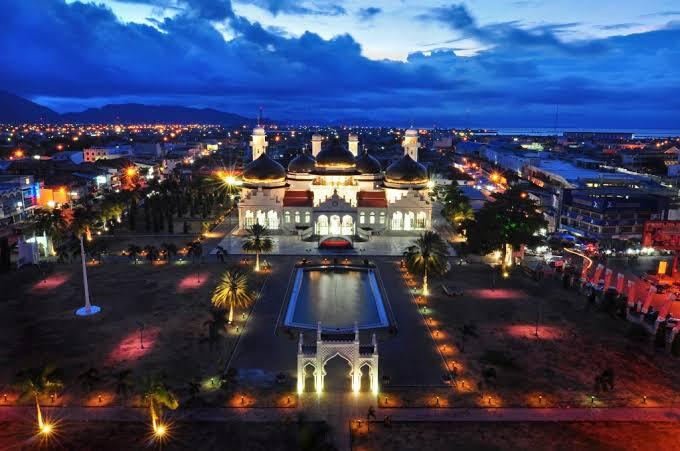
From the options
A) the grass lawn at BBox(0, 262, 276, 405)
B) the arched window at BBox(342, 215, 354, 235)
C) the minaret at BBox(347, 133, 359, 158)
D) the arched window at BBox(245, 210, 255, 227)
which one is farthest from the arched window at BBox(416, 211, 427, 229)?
the grass lawn at BBox(0, 262, 276, 405)

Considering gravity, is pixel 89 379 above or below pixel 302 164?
below

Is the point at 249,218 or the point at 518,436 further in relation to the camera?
the point at 249,218

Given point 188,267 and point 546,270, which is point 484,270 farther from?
point 188,267

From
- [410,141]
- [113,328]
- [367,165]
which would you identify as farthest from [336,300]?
[410,141]

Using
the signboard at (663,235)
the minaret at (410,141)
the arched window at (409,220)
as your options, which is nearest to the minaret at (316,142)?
the minaret at (410,141)

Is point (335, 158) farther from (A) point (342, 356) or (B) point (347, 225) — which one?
(A) point (342, 356)

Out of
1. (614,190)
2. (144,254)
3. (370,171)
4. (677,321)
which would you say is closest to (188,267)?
(144,254)

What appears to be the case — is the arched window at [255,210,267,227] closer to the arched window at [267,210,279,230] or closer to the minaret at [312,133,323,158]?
the arched window at [267,210,279,230]
